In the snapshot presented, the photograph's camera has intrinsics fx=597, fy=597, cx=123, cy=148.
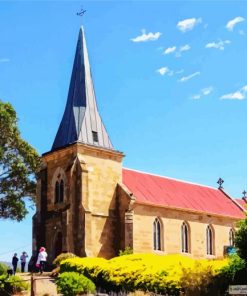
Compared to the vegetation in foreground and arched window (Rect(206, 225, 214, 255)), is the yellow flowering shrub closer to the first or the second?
the vegetation in foreground

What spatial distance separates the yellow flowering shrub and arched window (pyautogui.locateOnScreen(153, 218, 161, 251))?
13.5 m

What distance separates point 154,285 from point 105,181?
18.8 meters

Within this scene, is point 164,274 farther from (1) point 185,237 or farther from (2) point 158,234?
(1) point 185,237

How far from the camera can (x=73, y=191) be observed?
41.6m

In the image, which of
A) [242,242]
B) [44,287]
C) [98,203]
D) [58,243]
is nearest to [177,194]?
[98,203]

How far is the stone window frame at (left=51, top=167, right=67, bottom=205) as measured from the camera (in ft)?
142

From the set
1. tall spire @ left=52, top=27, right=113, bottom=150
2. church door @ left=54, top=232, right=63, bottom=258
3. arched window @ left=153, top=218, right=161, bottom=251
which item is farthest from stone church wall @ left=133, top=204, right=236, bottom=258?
tall spire @ left=52, top=27, right=113, bottom=150

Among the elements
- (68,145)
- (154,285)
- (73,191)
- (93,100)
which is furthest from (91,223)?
(154,285)

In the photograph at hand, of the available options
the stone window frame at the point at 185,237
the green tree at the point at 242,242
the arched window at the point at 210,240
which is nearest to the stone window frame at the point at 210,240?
the arched window at the point at 210,240

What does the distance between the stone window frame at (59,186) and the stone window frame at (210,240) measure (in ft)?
44.9

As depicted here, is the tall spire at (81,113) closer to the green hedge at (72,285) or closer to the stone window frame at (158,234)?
the stone window frame at (158,234)

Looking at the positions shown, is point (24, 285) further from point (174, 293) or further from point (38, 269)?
point (38, 269)

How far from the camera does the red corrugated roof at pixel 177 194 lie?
1823 inches

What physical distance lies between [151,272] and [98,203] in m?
16.9
